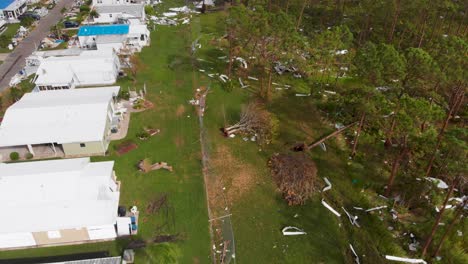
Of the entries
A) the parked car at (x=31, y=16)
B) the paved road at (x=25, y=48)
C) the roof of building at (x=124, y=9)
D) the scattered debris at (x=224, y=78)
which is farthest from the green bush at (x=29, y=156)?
the parked car at (x=31, y=16)

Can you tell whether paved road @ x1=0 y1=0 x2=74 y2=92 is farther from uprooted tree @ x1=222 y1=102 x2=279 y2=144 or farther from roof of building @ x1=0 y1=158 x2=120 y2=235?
uprooted tree @ x1=222 y1=102 x2=279 y2=144

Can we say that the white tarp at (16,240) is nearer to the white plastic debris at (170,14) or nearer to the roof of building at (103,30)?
the roof of building at (103,30)

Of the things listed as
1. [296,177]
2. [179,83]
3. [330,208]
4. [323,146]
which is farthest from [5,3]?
[330,208]

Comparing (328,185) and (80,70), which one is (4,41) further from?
(328,185)

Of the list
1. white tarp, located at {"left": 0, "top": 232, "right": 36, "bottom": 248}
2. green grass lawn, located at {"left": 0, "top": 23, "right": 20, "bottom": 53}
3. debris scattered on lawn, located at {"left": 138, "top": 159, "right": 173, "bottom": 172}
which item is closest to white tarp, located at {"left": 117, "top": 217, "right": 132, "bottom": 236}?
white tarp, located at {"left": 0, "top": 232, "right": 36, "bottom": 248}

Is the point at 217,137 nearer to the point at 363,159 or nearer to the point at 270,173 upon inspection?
the point at 270,173

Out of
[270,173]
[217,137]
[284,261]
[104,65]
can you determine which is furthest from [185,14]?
[284,261]
